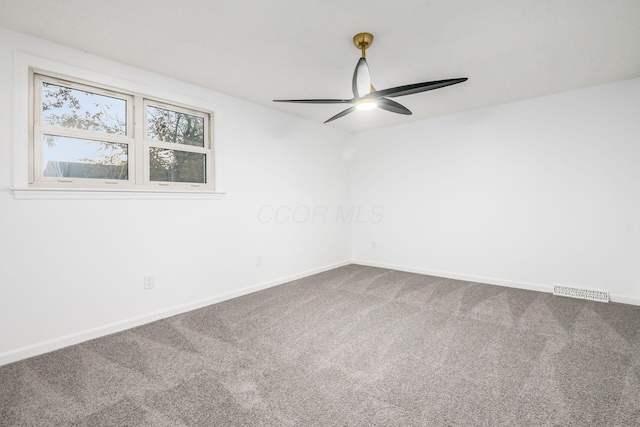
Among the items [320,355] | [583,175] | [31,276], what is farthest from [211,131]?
[583,175]

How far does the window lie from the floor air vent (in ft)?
14.8

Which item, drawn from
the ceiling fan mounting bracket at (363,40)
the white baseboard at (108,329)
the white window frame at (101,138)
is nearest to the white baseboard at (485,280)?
the white baseboard at (108,329)

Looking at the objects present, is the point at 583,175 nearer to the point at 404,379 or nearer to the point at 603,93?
the point at 603,93

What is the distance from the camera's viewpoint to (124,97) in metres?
2.89

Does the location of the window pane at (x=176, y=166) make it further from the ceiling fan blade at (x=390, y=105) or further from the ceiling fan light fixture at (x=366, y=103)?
the ceiling fan blade at (x=390, y=105)

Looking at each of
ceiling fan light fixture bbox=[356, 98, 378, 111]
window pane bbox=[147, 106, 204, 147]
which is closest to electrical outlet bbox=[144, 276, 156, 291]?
window pane bbox=[147, 106, 204, 147]

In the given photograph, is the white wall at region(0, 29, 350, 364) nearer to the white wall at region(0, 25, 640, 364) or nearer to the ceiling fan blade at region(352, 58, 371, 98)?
the white wall at region(0, 25, 640, 364)

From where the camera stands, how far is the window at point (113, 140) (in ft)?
8.10

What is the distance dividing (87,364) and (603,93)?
228 inches

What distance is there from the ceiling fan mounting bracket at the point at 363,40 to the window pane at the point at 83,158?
93.5 inches

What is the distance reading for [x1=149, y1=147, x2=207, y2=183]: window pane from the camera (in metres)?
3.10

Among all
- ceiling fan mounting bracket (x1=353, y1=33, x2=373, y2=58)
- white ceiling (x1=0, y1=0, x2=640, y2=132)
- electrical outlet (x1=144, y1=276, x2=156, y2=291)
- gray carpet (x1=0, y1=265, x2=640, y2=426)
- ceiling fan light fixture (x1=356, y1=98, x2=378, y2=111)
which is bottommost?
gray carpet (x1=0, y1=265, x2=640, y2=426)

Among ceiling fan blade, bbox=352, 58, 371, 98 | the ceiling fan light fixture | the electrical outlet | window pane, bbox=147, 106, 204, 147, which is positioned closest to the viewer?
ceiling fan blade, bbox=352, 58, 371, 98

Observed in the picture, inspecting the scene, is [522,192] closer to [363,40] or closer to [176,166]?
[363,40]
